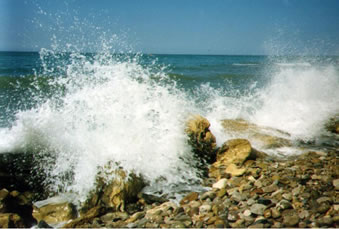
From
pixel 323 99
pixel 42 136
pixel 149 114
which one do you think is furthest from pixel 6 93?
pixel 323 99

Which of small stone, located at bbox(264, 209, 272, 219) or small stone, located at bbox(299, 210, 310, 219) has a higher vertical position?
small stone, located at bbox(299, 210, 310, 219)

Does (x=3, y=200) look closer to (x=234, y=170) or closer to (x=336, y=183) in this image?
(x=234, y=170)

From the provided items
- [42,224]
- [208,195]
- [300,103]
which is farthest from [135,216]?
[300,103]

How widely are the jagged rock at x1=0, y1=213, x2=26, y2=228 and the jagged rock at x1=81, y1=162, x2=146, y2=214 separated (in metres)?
0.65

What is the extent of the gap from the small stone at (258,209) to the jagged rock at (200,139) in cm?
163

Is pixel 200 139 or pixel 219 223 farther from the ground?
pixel 200 139

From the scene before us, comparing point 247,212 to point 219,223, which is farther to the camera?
point 247,212

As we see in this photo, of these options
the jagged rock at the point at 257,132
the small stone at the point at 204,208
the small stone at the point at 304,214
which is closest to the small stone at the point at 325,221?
the small stone at the point at 304,214

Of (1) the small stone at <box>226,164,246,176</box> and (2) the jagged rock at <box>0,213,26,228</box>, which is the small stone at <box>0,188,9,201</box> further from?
(1) the small stone at <box>226,164,246,176</box>

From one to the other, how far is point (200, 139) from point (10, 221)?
290 centimetres

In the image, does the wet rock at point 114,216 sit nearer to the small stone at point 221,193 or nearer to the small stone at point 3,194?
the small stone at point 221,193

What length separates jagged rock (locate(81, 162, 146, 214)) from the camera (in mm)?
3047

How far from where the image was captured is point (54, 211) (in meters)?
2.94

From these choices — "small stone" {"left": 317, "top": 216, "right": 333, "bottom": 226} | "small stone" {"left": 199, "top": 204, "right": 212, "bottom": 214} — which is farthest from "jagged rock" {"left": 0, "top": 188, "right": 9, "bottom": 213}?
"small stone" {"left": 317, "top": 216, "right": 333, "bottom": 226}
